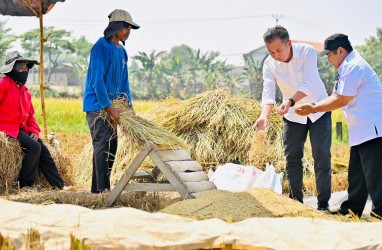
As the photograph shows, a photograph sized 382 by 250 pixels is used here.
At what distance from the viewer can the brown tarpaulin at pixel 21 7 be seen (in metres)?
7.71

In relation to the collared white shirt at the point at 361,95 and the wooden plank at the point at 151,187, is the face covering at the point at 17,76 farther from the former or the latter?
the collared white shirt at the point at 361,95

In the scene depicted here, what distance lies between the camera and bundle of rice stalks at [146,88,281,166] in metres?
8.79

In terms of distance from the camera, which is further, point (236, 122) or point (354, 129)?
point (236, 122)

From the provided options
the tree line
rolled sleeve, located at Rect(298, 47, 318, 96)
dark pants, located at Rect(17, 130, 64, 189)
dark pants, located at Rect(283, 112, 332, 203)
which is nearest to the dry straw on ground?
dark pants, located at Rect(17, 130, 64, 189)

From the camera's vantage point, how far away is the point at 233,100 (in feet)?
30.8

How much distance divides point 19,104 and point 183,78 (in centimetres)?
5800

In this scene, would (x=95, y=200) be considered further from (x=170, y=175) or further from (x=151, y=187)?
(x=170, y=175)

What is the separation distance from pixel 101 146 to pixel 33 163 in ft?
4.52

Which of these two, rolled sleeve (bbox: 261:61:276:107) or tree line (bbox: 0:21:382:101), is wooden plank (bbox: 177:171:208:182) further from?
tree line (bbox: 0:21:382:101)

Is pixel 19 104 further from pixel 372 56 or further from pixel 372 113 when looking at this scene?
pixel 372 56

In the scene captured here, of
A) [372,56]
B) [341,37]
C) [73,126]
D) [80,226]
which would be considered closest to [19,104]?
[341,37]

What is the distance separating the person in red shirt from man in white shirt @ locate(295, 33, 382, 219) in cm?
318

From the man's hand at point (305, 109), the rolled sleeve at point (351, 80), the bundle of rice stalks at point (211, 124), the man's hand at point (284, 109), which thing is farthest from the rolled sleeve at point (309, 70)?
the bundle of rice stalks at point (211, 124)

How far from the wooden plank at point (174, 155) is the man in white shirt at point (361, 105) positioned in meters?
1.11
